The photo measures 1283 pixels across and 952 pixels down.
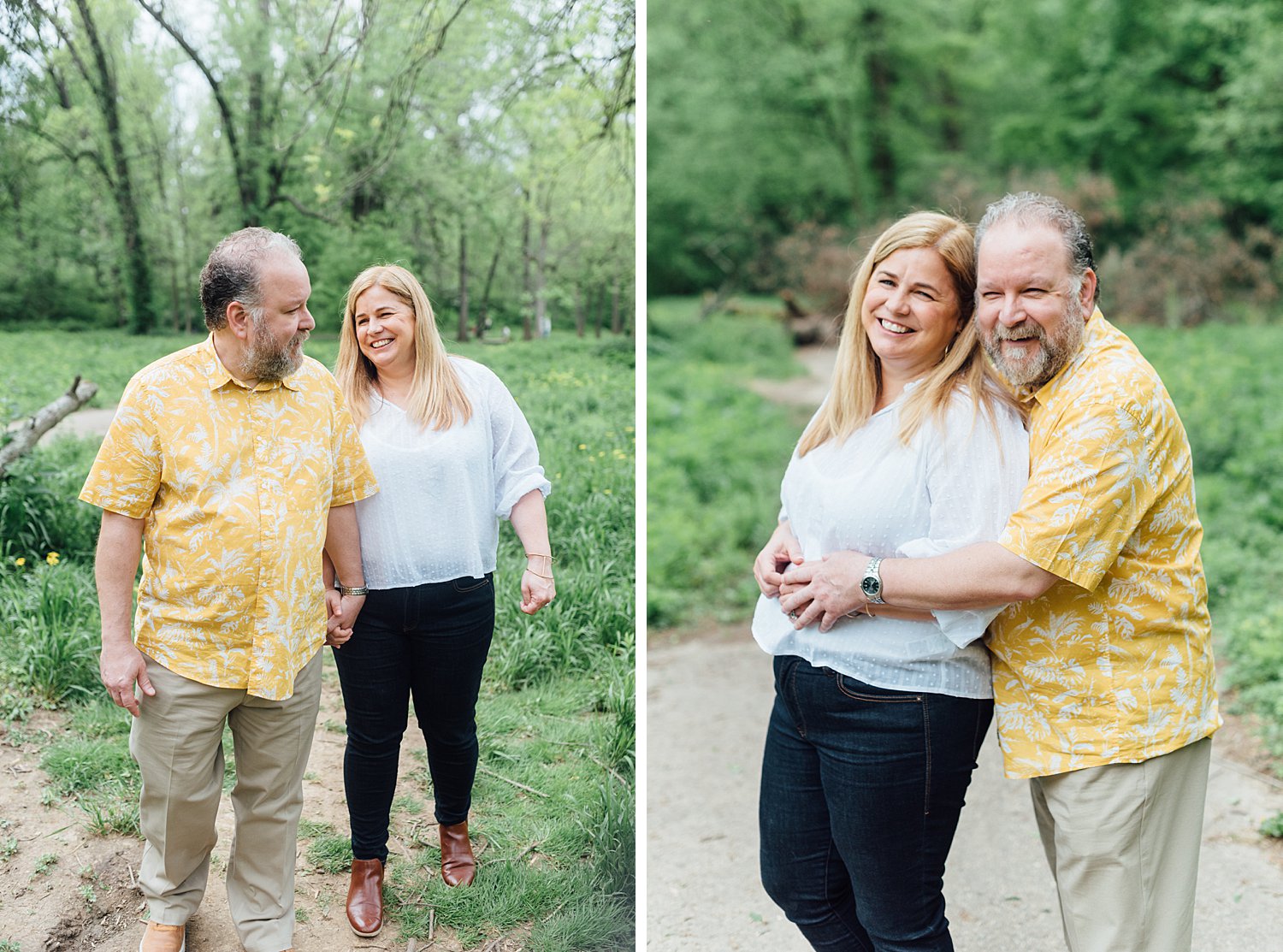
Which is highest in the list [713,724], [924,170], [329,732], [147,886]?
[924,170]

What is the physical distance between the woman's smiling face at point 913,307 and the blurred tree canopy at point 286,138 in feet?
4.22

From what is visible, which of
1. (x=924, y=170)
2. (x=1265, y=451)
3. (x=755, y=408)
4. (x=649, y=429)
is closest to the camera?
(x=1265, y=451)

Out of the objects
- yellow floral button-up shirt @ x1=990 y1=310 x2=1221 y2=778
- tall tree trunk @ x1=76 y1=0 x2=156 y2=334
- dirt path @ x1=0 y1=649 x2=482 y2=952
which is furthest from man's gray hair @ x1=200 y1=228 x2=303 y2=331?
yellow floral button-up shirt @ x1=990 y1=310 x2=1221 y2=778

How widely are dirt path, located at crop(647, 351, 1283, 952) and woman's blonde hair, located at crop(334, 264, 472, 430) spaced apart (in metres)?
1.74

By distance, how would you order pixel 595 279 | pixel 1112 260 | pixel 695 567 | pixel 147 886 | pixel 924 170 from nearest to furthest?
pixel 147 886 → pixel 595 279 → pixel 695 567 → pixel 1112 260 → pixel 924 170

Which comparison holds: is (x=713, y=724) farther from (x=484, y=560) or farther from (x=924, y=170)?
(x=924, y=170)

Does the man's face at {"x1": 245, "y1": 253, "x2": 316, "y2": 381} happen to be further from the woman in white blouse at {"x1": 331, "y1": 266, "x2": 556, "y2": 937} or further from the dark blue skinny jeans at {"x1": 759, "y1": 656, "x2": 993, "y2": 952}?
the dark blue skinny jeans at {"x1": 759, "y1": 656, "x2": 993, "y2": 952}

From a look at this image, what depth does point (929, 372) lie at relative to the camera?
225cm

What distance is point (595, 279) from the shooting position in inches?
135

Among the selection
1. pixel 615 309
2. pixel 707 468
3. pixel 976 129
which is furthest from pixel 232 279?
pixel 976 129

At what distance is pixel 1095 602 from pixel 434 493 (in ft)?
5.10

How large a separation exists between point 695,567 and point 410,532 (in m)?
3.69

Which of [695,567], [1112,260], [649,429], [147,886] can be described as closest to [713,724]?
[695,567]

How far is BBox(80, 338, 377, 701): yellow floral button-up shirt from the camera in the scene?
2.31 meters
